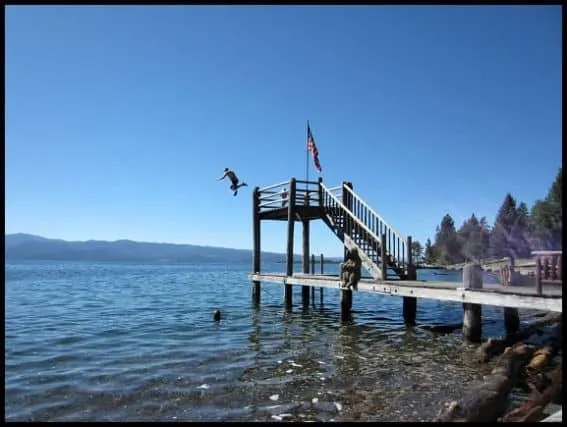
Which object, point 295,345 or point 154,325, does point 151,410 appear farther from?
point 154,325

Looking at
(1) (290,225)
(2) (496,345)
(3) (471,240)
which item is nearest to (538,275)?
(2) (496,345)

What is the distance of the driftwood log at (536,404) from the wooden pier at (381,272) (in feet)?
6.19

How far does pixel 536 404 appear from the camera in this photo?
802 cm

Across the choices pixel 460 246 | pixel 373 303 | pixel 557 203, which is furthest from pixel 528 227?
pixel 373 303

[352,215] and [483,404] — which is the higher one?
[352,215]

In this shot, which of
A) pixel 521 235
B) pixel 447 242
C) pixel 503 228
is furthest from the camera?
pixel 447 242

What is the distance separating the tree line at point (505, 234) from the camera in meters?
95.3

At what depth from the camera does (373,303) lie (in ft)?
92.8

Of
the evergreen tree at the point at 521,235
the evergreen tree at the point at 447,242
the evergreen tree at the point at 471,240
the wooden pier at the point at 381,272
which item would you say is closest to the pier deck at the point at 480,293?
the wooden pier at the point at 381,272

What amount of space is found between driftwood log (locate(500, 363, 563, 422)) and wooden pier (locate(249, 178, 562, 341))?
189cm

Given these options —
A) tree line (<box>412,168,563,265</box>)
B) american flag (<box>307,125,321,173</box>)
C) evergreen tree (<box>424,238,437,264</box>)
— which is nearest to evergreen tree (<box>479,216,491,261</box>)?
tree line (<box>412,168,563,265</box>)

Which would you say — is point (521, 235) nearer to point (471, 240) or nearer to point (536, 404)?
point (471, 240)

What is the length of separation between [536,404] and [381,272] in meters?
9.31

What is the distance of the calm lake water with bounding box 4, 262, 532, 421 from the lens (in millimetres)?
9062
